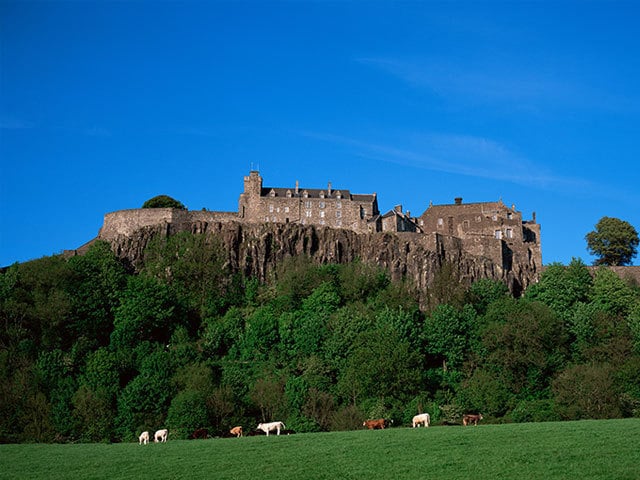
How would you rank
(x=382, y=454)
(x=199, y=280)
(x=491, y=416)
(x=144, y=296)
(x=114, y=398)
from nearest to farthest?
(x=382, y=454) → (x=491, y=416) → (x=114, y=398) → (x=144, y=296) → (x=199, y=280)

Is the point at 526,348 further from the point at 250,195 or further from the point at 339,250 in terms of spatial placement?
the point at 250,195

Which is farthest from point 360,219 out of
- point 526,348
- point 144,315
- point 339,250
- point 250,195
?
point 526,348

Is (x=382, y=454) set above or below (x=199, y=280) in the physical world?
below

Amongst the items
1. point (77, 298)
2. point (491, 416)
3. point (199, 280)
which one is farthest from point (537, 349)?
point (77, 298)

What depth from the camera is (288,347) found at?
8806cm

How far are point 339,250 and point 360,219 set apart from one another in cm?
853

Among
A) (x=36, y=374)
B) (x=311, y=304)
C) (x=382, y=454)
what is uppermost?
(x=311, y=304)

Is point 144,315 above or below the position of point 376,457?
above

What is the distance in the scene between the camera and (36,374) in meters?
79.4

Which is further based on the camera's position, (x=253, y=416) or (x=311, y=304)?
(x=311, y=304)

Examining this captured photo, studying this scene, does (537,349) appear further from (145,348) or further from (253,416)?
(145,348)

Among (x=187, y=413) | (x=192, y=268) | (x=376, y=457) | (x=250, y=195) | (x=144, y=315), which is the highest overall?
(x=250, y=195)

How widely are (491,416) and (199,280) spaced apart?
1602 inches

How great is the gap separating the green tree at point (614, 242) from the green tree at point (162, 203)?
183ft
